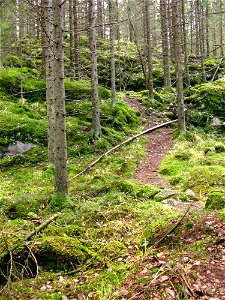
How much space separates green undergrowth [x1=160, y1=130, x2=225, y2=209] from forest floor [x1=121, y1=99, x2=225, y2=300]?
1055mm

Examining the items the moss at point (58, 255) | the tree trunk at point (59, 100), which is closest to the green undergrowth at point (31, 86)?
the tree trunk at point (59, 100)

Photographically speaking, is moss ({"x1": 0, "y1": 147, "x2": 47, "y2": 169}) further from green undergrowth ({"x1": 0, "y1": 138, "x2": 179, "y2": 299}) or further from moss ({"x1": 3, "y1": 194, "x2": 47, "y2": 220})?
moss ({"x1": 3, "y1": 194, "x2": 47, "y2": 220})

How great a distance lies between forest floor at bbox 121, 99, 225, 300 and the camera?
12.6ft

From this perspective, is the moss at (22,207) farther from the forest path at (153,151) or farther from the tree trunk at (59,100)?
the forest path at (153,151)

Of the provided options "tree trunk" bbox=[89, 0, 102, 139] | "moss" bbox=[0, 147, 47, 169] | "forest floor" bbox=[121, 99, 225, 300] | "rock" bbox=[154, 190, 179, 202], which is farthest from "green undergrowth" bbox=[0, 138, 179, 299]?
"tree trunk" bbox=[89, 0, 102, 139]

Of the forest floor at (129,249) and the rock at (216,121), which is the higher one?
the rock at (216,121)

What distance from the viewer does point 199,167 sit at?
940 cm

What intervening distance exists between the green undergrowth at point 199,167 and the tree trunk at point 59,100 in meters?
3.34

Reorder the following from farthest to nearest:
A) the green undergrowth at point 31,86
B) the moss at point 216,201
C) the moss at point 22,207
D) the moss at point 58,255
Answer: the green undergrowth at point 31,86
the moss at point 22,207
the moss at point 216,201
the moss at point 58,255

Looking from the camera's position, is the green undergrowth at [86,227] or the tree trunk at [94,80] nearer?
the green undergrowth at [86,227]

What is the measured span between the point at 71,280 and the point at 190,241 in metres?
2.07

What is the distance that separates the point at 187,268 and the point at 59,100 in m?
4.77

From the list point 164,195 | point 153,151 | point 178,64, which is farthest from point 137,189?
point 178,64

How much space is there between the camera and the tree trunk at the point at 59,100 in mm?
7051
